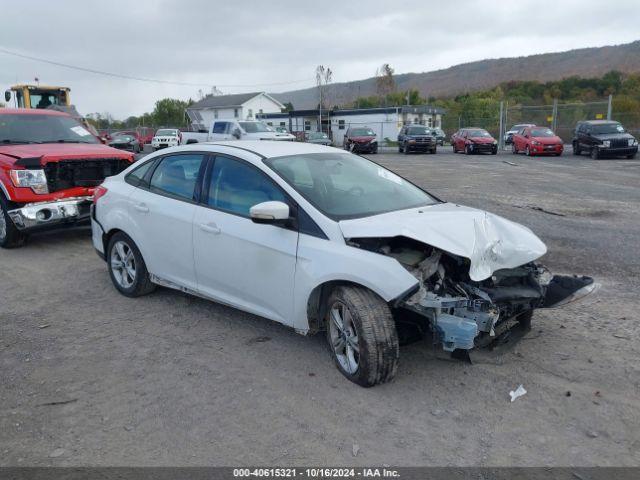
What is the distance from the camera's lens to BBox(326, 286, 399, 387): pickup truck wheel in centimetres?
360

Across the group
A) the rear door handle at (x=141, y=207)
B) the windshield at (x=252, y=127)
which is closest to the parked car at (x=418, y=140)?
the windshield at (x=252, y=127)

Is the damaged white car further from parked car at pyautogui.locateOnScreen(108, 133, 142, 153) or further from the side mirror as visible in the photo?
parked car at pyautogui.locateOnScreen(108, 133, 142, 153)

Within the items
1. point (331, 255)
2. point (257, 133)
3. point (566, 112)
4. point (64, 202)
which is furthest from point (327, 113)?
point (331, 255)

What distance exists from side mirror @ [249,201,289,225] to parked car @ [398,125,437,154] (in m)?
28.8

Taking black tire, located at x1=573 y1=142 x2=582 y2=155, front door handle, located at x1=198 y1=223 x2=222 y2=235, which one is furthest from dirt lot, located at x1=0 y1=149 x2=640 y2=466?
black tire, located at x1=573 y1=142 x2=582 y2=155


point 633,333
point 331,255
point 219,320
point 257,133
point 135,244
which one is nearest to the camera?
point 331,255

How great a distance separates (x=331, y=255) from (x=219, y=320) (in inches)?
67.7

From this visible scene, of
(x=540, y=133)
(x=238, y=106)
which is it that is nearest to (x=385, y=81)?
(x=238, y=106)

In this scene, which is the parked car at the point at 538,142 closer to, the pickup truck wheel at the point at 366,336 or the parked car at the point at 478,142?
the parked car at the point at 478,142

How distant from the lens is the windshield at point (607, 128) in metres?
24.8

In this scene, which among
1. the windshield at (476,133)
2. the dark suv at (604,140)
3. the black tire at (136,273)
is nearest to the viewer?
the black tire at (136,273)

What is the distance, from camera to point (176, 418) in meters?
3.45

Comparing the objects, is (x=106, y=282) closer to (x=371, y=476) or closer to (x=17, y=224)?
(x=17, y=224)

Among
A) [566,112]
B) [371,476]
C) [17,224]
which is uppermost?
[566,112]
